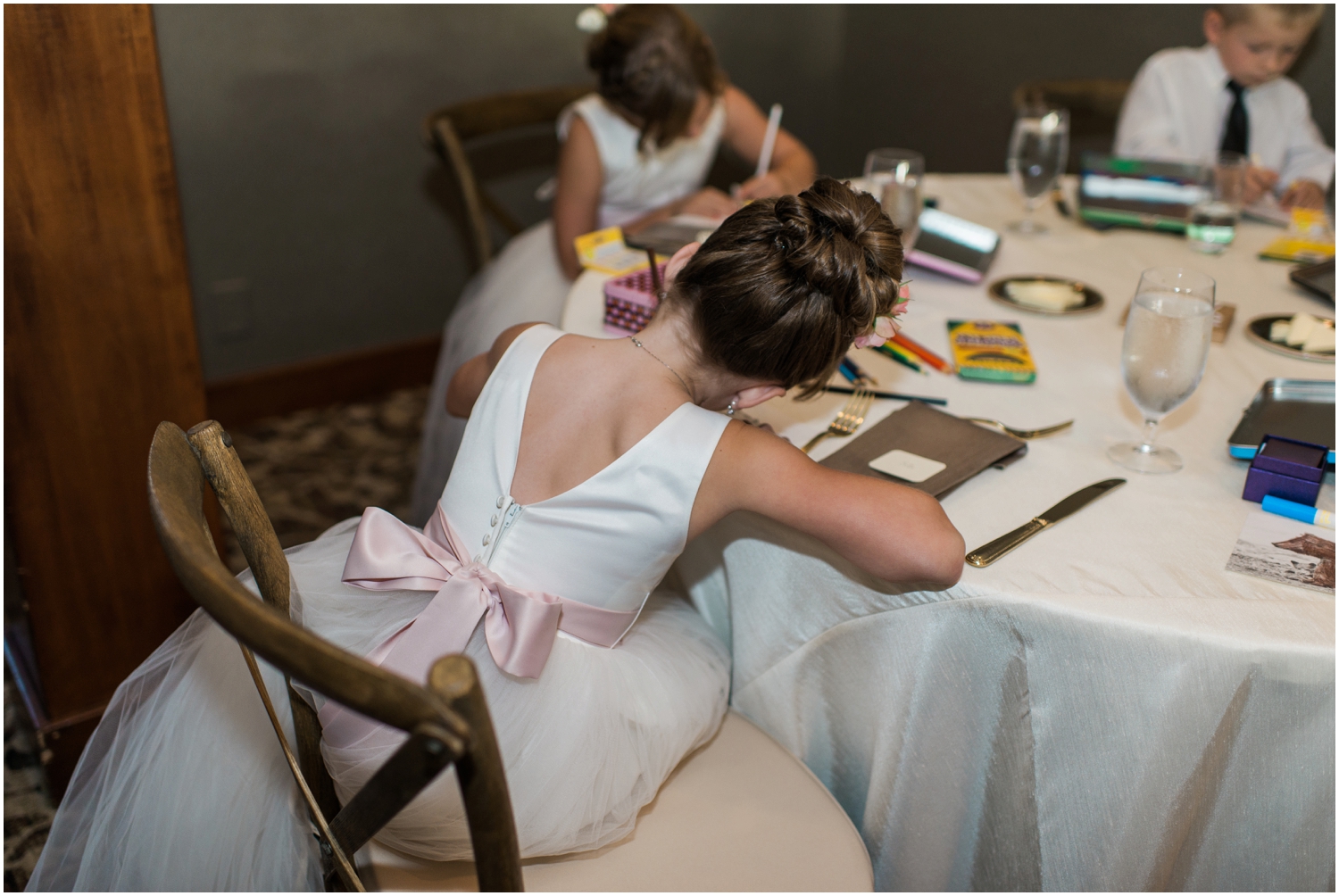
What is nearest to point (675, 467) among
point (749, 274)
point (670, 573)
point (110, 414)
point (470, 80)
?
point (749, 274)

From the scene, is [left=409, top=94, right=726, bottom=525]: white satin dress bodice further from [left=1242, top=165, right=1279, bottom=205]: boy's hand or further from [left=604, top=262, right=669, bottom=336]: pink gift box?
[left=1242, top=165, right=1279, bottom=205]: boy's hand

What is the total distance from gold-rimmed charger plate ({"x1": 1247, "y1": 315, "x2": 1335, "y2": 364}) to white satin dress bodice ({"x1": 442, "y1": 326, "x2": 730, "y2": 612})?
88 cm

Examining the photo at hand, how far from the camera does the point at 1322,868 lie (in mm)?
948

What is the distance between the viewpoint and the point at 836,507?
3.34 ft

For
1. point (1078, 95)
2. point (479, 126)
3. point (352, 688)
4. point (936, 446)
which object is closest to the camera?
point (352, 688)

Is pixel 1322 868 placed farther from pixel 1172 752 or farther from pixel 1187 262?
pixel 1187 262

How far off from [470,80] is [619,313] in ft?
5.85

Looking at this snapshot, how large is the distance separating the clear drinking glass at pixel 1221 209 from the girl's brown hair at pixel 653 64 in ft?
3.26

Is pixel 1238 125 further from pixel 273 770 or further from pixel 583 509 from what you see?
pixel 273 770

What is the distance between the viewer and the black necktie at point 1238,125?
8.15 feet

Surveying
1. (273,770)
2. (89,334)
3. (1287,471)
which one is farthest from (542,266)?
(1287,471)

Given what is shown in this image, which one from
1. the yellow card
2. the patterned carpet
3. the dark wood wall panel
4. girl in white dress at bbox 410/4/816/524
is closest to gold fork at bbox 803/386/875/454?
the yellow card

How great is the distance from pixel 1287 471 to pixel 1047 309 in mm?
554

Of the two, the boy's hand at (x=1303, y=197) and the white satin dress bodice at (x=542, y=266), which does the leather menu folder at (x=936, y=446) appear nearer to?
the white satin dress bodice at (x=542, y=266)
